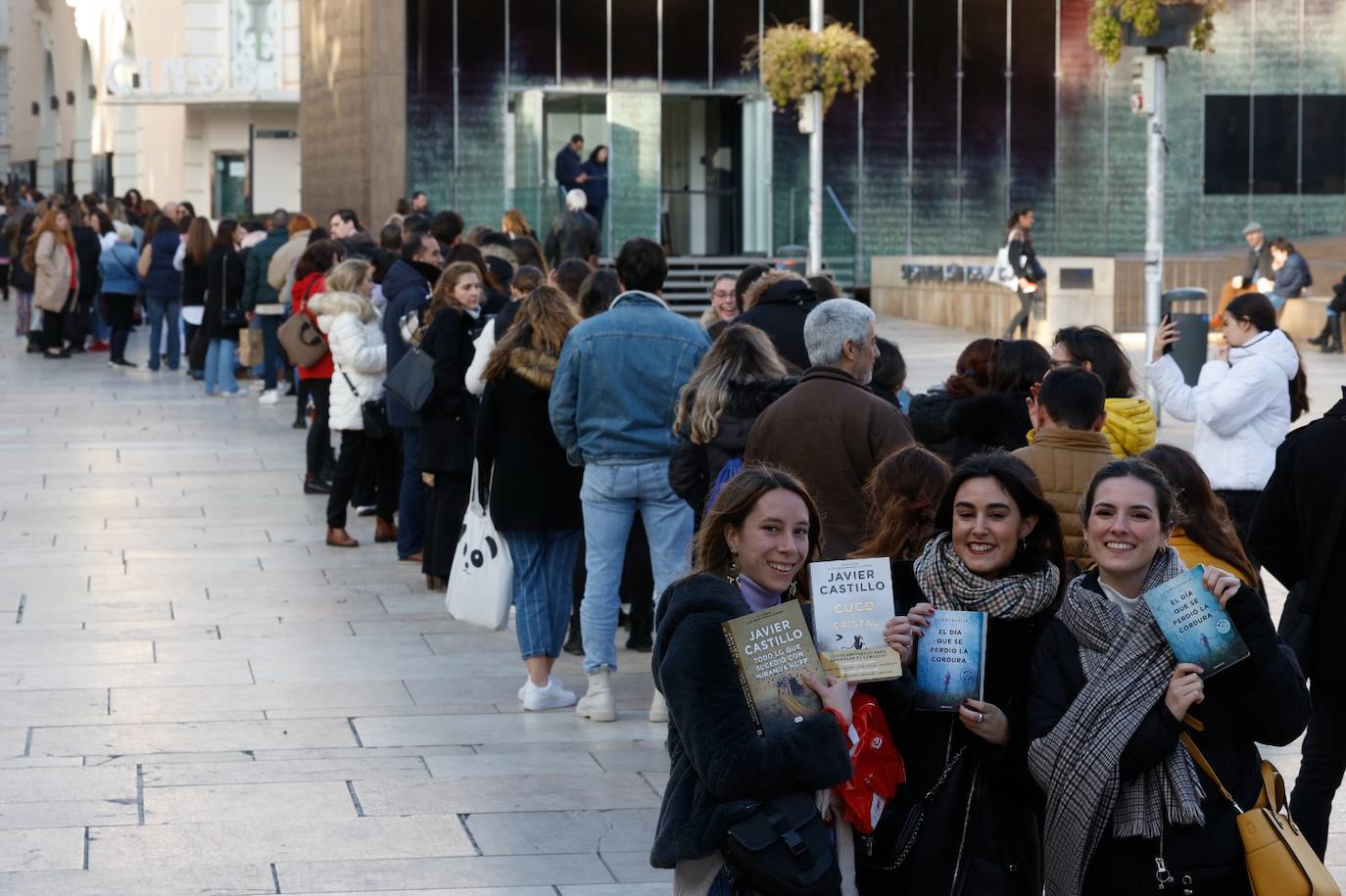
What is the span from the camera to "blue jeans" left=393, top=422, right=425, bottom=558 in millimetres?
11820

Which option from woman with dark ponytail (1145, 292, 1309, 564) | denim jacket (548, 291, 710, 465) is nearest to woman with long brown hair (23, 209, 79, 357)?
denim jacket (548, 291, 710, 465)

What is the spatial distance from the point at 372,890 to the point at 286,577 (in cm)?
574

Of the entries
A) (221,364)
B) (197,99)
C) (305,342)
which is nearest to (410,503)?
(305,342)

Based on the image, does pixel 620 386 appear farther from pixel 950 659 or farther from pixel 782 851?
pixel 782 851

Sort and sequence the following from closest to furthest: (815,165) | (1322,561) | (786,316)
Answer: (1322,561)
(786,316)
(815,165)

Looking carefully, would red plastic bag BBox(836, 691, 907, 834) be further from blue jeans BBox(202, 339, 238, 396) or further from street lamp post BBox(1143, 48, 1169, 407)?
blue jeans BBox(202, 339, 238, 396)

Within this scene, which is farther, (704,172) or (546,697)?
(704,172)

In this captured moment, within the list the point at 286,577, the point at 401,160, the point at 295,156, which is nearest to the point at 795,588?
the point at 286,577

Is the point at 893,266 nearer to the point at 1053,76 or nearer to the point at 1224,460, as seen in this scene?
the point at 1053,76

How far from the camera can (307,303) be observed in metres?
13.3

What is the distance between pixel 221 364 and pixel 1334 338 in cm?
1398

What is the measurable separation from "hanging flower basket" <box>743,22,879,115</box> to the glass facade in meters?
3.16

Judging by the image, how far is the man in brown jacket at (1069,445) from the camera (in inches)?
237

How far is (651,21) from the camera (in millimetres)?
33250
